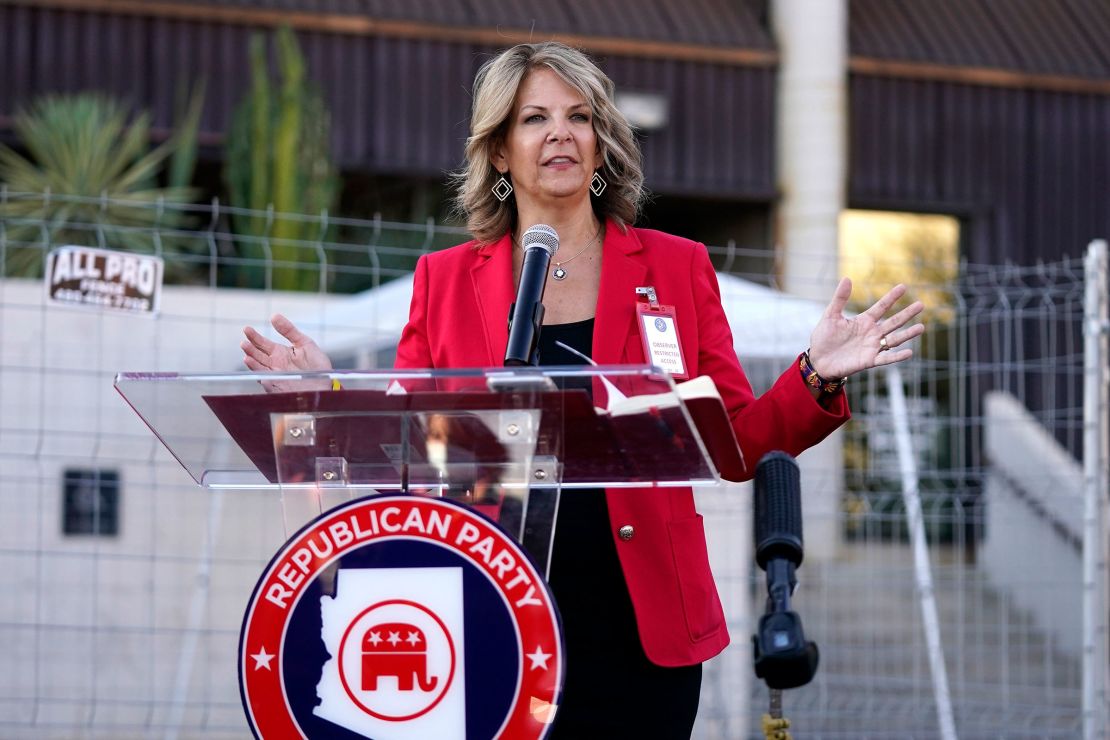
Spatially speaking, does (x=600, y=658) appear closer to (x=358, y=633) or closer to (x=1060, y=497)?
(x=358, y=633)

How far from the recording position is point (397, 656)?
191cm

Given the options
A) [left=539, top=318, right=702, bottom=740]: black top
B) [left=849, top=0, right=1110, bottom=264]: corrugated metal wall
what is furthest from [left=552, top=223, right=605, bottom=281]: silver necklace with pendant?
[left=849, top=0, right=1110, bottom=264]: corrugated metal wall

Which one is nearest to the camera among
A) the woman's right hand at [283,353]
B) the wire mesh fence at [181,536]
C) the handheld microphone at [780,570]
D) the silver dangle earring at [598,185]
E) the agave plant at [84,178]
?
the handheld microphone at [780,570]

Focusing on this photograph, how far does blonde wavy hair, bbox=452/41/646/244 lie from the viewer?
2678mm

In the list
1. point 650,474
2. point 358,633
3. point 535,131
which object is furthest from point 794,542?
point 535,131

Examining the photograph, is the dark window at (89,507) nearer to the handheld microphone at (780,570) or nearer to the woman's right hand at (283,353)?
the woman's right hand at (283,353)

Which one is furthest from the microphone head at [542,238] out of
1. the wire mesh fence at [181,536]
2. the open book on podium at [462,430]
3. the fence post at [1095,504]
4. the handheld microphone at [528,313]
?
the fence post at [1095,504]

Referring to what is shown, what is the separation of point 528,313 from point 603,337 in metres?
0.44

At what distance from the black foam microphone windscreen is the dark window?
576 centimetres

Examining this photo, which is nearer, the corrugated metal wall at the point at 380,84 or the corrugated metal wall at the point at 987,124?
the corrugated metal wall at the point at 380,84

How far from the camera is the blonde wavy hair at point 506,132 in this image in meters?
2.68

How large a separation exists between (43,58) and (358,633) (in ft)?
35.7

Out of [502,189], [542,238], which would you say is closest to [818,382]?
[542,238]

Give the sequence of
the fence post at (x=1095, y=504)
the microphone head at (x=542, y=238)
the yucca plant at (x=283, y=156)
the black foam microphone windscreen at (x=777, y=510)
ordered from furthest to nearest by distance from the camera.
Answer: the yucca plant at (x=283, y=156), the fence post at (x=1095, y=504), the microphone head at (x=542, y=238), the black foam microphone windscreen at (x=777, y=510)
